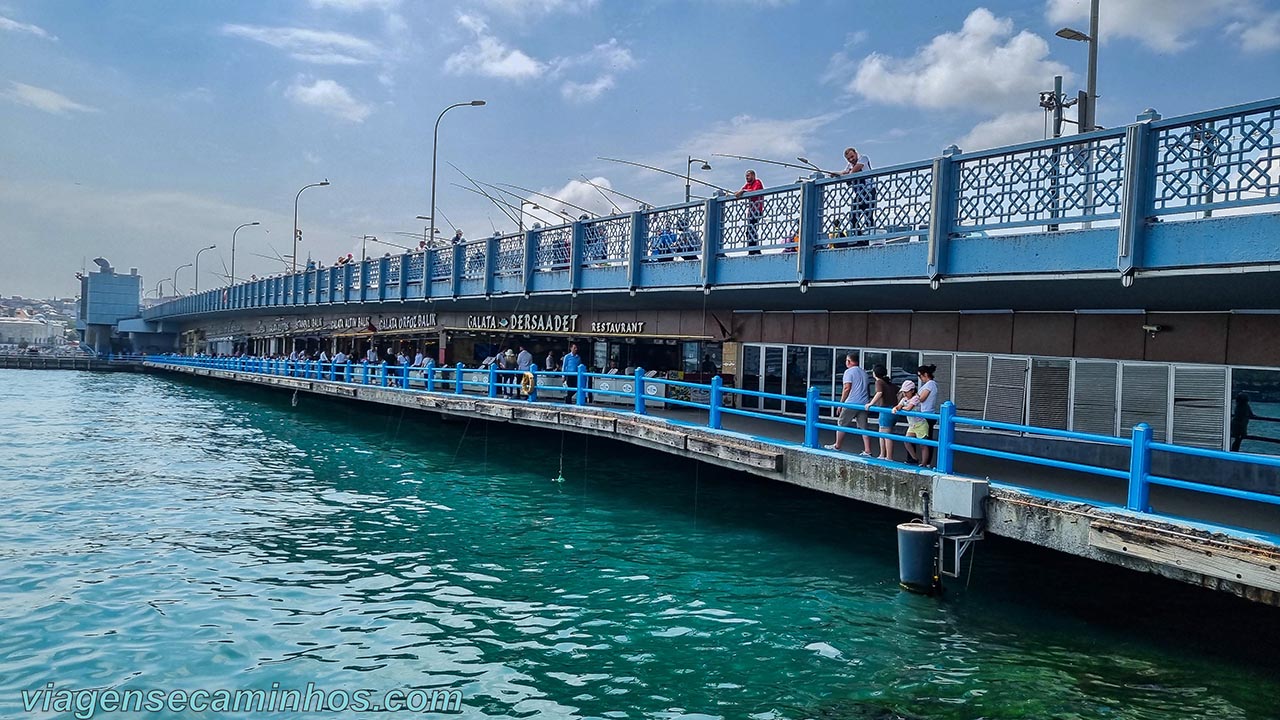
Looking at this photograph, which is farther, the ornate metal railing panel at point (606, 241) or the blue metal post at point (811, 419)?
the ornate metal railing panel at point (606, 241)

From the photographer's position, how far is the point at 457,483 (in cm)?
1855

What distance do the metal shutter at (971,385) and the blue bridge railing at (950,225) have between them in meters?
3.28

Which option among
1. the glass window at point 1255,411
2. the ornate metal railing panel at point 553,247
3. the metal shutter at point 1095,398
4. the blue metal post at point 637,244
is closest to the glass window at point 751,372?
the blue metal post at point 637,244

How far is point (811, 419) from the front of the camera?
12281mm

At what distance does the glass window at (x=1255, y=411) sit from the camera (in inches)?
460

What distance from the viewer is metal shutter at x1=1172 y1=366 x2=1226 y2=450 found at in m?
12.3

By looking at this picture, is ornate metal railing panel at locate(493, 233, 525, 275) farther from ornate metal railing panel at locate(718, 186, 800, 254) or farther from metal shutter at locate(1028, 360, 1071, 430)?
metal shutter at locate(1028, 360, 1071, 430)

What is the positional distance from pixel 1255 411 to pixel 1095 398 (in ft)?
7.40

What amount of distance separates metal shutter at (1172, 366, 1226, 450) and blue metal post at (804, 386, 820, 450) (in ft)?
17.5

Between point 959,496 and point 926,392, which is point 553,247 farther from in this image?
point 959,496

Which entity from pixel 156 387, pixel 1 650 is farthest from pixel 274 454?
pixel 156 387

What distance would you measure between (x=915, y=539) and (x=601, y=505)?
7.12 meters

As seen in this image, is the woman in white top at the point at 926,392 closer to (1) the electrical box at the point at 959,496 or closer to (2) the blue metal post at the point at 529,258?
(1) the electrical box at the point at 959,496

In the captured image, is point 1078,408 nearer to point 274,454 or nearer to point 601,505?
point 601,505
